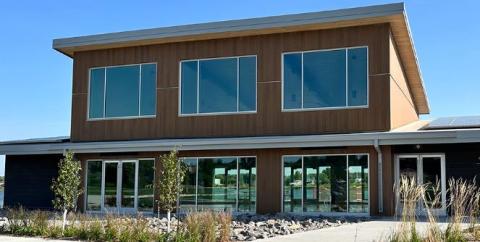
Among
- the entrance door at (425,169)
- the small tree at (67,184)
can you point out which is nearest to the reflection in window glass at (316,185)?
the entrance door at (425,169)

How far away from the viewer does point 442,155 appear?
21.4m

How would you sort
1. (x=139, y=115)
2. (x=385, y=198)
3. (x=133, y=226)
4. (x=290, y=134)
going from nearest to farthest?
(x=133, y=226), (x=385, y=198), (x=290, y=134), (x=139, y=115)

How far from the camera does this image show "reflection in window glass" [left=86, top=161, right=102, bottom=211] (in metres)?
25.0

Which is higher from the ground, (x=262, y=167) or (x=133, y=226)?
(x=262, y=167)

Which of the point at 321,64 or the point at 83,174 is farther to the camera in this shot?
the point at 83,174

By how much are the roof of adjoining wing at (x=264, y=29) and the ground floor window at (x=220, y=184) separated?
4.73 meters

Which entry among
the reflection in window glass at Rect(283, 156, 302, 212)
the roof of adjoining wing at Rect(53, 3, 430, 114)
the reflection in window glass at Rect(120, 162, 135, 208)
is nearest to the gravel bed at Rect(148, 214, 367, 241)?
the reflection in window glass at Rect(283, 156, 302, 212)

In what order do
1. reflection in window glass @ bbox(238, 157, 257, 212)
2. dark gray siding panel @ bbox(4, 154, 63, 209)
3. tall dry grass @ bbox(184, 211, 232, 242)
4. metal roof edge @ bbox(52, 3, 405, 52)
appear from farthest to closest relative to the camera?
dark gray siding panel @ bbox(4, 154, 63, 209) < reflection in window glass @ bbox(238, 157, 257, 212) < metal roof edge @ bbox(52, 3, 405, 52) < tall dry grass @ bbox(184, 211, 232, 242)

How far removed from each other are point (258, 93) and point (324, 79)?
8.12 ft

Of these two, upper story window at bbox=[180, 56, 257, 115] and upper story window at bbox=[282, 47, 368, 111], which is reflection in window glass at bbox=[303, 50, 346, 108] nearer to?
upper story window at bbox=[282, 47, 368, 111]

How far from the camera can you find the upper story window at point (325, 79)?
21.4 metres

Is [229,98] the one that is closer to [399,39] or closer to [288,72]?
[288,72]

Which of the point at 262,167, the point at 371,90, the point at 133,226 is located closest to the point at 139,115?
the point at 262,167

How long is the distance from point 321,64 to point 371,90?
203cm
